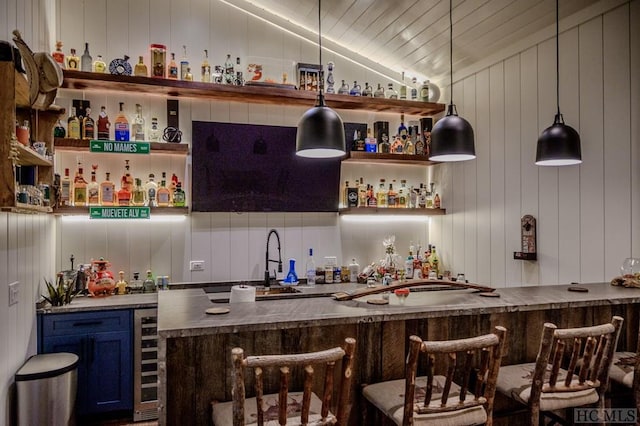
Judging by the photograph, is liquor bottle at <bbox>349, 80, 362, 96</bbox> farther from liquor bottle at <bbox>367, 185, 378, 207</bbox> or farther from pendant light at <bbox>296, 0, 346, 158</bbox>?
pendant light at <bbox>296, 0, 346, 158</bbox>

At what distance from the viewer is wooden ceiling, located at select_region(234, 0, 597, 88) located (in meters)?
3.11

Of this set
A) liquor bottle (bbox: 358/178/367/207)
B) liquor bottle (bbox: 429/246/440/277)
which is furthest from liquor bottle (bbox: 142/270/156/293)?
liquor bottle (bbox: 429/246/440/277)

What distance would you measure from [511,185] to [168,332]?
9.46 ft

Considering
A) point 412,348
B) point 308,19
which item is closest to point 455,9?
point 308,19

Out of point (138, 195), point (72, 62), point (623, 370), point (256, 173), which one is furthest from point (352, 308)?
point (72, 62)

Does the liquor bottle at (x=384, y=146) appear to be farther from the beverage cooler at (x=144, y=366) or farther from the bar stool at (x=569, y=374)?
the bar stool at (x=569, y=374)

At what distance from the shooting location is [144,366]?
3205 mm

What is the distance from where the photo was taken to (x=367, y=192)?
4234 mm

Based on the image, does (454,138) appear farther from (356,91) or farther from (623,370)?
(356,91)

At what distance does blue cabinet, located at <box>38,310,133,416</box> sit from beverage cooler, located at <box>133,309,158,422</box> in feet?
0.14

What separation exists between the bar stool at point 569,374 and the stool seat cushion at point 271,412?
0.84 metres

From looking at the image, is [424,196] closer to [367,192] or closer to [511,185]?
[367,192]

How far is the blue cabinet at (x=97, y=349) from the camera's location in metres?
3.02

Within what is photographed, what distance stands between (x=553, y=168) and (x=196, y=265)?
2.90 meters
